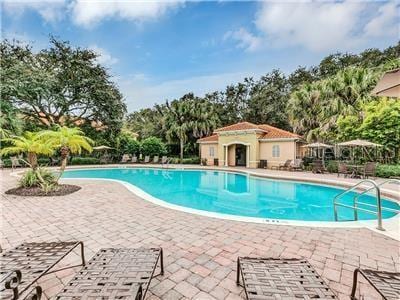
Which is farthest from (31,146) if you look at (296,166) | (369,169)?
(296,166)

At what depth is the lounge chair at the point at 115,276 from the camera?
1950mm

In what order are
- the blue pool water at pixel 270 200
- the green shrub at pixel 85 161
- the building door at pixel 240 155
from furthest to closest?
the building door at pixel 240 155 → the green shrub at pixel 85 161 → the blue pool water at pixel 270 200

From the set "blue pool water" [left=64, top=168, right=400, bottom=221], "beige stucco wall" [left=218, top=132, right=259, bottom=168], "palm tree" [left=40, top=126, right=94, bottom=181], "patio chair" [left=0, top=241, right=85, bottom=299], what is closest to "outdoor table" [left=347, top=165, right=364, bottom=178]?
"blue pool water" [left=64, top=168, right=400, bottom=221]

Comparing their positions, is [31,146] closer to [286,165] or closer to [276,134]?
[286,165]

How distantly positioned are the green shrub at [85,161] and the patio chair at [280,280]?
23843 millimetres

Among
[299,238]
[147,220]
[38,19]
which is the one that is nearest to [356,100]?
[299,238]

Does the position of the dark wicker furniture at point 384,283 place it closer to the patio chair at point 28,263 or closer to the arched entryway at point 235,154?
the patio chair at point 28,263

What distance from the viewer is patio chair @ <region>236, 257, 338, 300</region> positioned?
6.56 ft

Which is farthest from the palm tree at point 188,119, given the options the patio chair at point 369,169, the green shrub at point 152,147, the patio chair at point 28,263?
the patio chair at point 28,263

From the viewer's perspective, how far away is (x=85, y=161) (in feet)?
76.6

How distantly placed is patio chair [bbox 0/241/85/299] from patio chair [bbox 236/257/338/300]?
2019 mm

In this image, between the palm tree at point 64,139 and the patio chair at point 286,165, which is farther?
the patio chair at point 286,165

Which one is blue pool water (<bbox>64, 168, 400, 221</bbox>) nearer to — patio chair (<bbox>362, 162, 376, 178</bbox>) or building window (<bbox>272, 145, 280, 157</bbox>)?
patio chair (<bbox>362, 162, 376, 178</bbox>)

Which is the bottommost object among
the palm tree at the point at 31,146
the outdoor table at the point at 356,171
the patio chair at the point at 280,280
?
the patio chair at the point at 280,280
